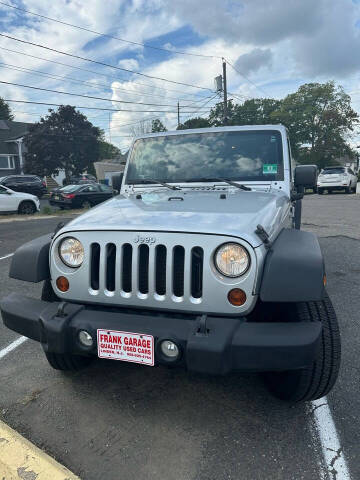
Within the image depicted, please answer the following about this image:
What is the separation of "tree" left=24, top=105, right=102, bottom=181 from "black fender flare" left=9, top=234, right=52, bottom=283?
131 feet

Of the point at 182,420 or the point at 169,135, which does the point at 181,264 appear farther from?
the point at 169,135

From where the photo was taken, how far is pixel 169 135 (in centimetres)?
410

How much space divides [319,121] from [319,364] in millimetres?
53229

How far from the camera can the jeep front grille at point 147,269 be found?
7.14 ft

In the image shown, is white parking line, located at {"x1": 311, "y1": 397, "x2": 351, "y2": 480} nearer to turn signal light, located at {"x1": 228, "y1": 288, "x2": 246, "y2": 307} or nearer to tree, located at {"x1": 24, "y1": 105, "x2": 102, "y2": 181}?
turn signal light, located at {"x1": 228, "y1": 288, "x2": 246, "y2": 307}

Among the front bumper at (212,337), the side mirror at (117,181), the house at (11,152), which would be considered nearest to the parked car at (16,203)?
the side mirror at (117,181)

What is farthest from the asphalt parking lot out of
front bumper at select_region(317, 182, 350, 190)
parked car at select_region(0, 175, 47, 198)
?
parked car at select_region(0, 175, 47, 198)

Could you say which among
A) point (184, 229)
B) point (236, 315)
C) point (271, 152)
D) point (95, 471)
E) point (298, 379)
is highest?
point (271, 152)

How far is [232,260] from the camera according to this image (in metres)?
2.14

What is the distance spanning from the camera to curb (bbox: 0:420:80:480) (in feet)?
6.56

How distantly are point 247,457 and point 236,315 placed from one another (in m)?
0.78

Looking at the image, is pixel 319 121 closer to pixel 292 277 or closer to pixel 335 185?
pixel 335 185

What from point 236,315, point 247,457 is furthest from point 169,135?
point 247,457

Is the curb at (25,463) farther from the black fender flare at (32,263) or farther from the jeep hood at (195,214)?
the jeep hood at (195,214)
